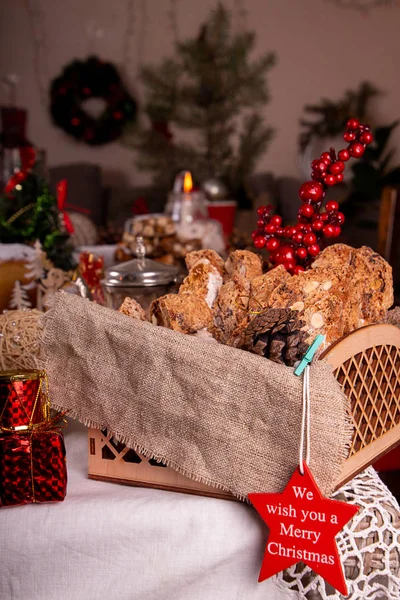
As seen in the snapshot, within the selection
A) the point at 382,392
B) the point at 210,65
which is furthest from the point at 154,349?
the point at 210,65

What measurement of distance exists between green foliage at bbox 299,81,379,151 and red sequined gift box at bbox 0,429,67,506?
438 cm

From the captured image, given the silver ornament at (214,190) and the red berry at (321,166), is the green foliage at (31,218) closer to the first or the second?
the red berry at (321,166)

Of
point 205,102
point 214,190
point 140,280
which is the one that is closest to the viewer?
point 140,280

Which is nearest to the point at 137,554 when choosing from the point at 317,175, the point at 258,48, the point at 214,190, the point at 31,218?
the point at 317,175

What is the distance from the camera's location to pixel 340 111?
4793mm

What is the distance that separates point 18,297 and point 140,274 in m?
0.34

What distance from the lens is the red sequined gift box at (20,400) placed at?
68 cm

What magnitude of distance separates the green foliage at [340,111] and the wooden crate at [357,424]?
Result: 13.8 ft

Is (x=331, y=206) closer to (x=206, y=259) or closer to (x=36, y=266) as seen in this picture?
(x=206, y=259)

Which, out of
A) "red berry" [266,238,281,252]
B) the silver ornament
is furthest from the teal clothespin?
the silver ornament

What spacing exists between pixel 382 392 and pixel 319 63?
479cm

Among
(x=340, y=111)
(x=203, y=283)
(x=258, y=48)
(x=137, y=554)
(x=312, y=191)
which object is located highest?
(x=258, y=48)

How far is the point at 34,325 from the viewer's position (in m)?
0.91

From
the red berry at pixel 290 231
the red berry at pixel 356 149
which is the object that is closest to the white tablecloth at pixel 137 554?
the red berry at pixel 290 231
